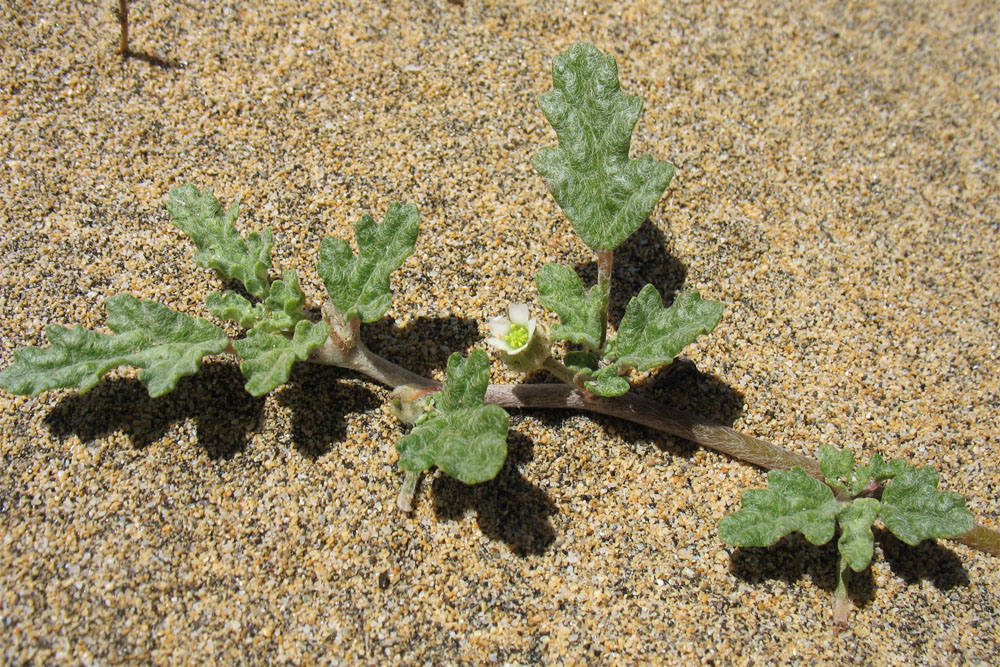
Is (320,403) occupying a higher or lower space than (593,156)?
lower

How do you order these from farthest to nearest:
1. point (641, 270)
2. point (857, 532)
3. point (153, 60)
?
point (153, 60), point (641, 270), point (857, 532)

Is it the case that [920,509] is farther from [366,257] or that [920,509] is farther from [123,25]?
[123,25]

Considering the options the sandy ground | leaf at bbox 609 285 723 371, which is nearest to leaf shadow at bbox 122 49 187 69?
the sandy ground

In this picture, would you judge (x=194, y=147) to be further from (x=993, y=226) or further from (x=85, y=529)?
(x=993, y=226)

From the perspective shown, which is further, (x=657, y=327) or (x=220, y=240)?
(x=220, y=240)

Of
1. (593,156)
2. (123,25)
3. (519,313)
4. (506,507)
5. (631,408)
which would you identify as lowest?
(506,507)

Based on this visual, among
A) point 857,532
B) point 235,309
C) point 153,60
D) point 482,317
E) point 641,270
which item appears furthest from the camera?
point 153,60

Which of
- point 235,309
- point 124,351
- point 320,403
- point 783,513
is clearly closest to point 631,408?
point 783,513
